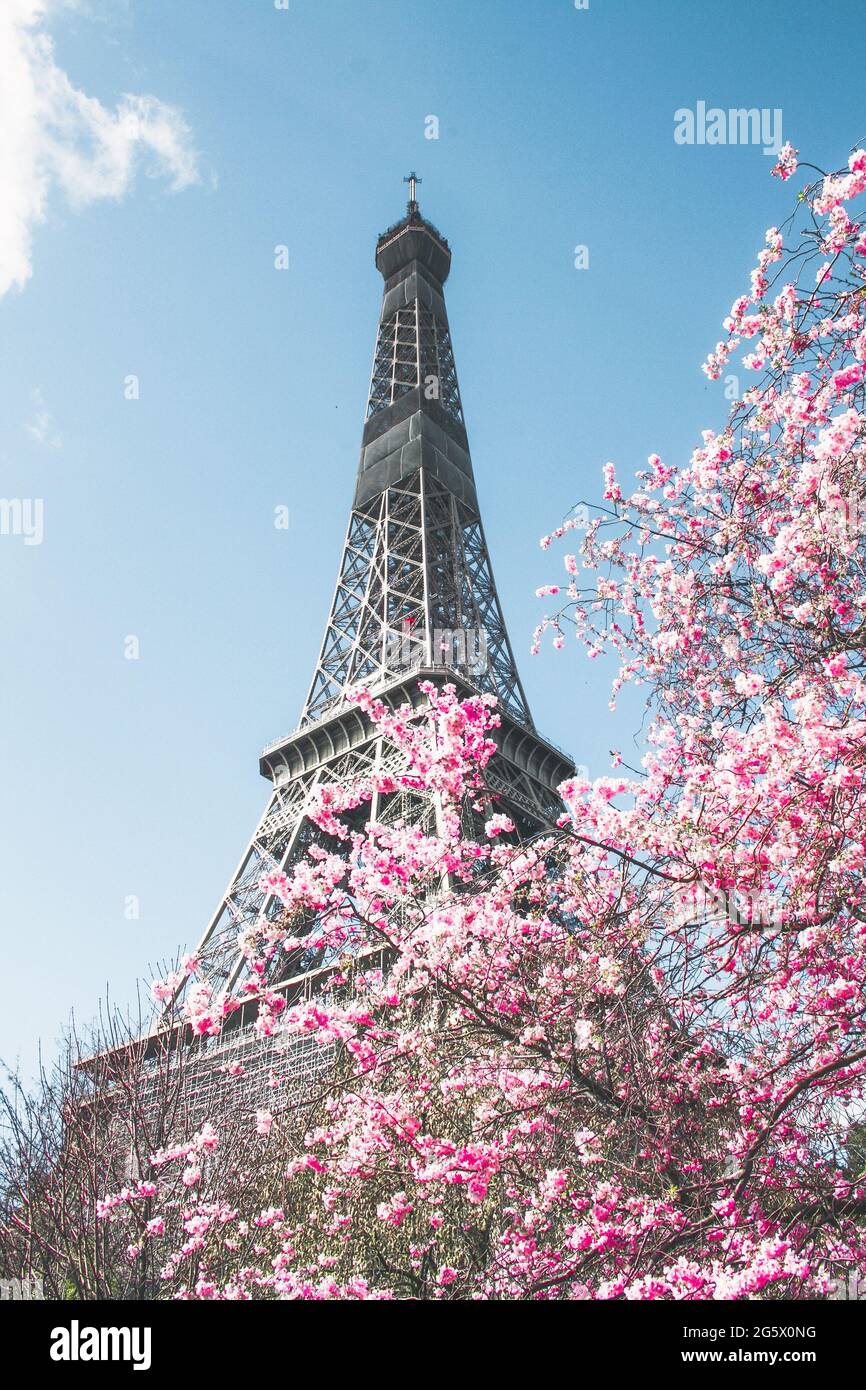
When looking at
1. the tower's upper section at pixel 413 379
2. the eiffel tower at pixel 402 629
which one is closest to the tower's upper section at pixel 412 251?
the tower's upper section at pixel 413 379

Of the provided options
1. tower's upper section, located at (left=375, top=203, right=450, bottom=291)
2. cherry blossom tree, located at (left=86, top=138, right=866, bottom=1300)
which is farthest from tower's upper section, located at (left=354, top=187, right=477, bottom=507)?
cherry blossom tree, located at (left=86, top=138, right=866, bottom=1300)

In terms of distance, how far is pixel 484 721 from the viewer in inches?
337

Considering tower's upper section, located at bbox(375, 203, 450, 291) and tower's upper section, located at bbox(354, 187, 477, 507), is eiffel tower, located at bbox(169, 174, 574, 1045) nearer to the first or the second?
tower's upper section, located at bbox(354, 187, 477, 507)

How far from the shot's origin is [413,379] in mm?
44250

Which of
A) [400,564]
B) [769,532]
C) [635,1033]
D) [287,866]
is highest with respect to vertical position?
[400,564]

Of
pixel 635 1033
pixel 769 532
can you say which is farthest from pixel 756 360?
pixel 635 1033

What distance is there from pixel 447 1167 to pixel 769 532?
18.7 feet

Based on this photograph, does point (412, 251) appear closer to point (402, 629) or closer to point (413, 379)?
point (413, 379)

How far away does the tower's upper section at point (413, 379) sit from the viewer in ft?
129

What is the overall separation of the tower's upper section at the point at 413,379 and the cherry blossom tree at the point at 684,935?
30846 millimetres

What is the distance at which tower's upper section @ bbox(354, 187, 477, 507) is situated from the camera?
39469 mm

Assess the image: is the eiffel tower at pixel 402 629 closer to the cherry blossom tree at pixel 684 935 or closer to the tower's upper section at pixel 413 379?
the tower's upper section at pixel 413 379
